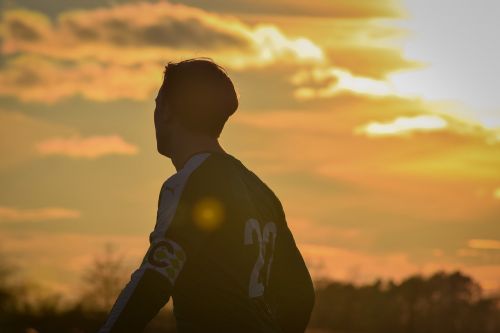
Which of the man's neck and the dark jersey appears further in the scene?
the man's neck

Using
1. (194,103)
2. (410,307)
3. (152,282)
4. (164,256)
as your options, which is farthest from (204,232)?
(410,307)

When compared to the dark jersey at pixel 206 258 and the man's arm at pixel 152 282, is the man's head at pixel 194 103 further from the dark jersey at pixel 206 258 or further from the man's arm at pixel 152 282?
the man's arm at pixel 152 282

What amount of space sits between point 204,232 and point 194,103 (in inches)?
27.9

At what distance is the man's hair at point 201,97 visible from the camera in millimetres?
5039

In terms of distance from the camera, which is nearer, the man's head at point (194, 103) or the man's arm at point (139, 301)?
the man's arm at point (139, 301)

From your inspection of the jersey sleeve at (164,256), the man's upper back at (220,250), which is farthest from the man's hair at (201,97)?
the jersey sleeve at (164,256)

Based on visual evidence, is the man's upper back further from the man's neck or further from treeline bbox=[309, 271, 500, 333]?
treeline bbox=[309, 271, 500, 333]

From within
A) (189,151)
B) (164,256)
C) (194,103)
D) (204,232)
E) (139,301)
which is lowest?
(139,301)

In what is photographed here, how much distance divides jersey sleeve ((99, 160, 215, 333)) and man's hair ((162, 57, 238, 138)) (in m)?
0.37

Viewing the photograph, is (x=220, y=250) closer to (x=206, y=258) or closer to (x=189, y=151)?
(x=206, y=258)

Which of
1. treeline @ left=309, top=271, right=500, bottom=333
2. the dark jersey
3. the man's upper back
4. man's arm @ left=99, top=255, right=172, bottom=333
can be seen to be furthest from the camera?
treeline @ left=309, top=271, right=500, bottom=333

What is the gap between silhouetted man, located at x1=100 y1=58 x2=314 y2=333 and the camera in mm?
4648

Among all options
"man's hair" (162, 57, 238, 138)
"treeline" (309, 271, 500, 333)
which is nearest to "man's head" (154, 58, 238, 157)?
"man's hair" (162, 57, 238, 138)

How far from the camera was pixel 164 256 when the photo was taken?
4.66 meters
